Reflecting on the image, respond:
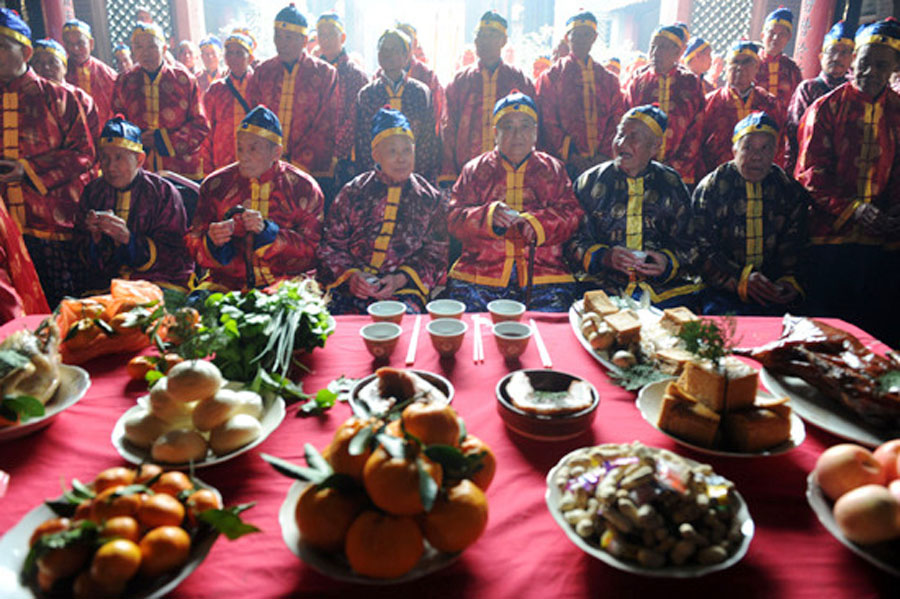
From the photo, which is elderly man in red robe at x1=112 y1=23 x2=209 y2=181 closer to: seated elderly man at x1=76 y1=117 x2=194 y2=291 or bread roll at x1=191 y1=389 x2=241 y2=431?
seated elderly man at x1=76 y1=117 x2=194 y2=291

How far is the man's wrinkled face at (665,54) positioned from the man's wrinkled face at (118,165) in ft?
12.3

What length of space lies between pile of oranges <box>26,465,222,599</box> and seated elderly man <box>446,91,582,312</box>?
7.87 ft

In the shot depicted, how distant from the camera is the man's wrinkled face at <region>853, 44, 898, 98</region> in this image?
10.4 ft

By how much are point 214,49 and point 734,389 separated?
297 inches

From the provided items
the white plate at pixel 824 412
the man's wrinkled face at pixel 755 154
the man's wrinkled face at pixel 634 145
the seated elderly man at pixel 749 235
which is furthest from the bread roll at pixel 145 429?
the man's wrinkled face at pixel 755 154

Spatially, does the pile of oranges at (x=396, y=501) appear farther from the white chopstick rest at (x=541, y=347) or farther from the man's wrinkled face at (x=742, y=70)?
the man's wrinkled face at (x=742, y=70)

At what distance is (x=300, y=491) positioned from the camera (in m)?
0.89

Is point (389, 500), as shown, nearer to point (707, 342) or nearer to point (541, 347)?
point (707, 342)

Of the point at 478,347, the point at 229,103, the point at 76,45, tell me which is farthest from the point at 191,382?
the point at 76,45

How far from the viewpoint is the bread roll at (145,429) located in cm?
106

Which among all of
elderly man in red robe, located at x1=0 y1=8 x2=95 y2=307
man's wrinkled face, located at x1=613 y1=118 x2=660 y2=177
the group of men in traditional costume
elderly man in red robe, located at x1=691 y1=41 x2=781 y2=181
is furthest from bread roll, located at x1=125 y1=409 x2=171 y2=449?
elderly man in red robe, located at x1=691 y1=41 x2=781 y2=181

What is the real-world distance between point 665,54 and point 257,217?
3.38 m

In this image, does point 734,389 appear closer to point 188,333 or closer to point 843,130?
point 188,333

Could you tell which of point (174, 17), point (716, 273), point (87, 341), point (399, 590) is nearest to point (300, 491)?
point (399, 590)
